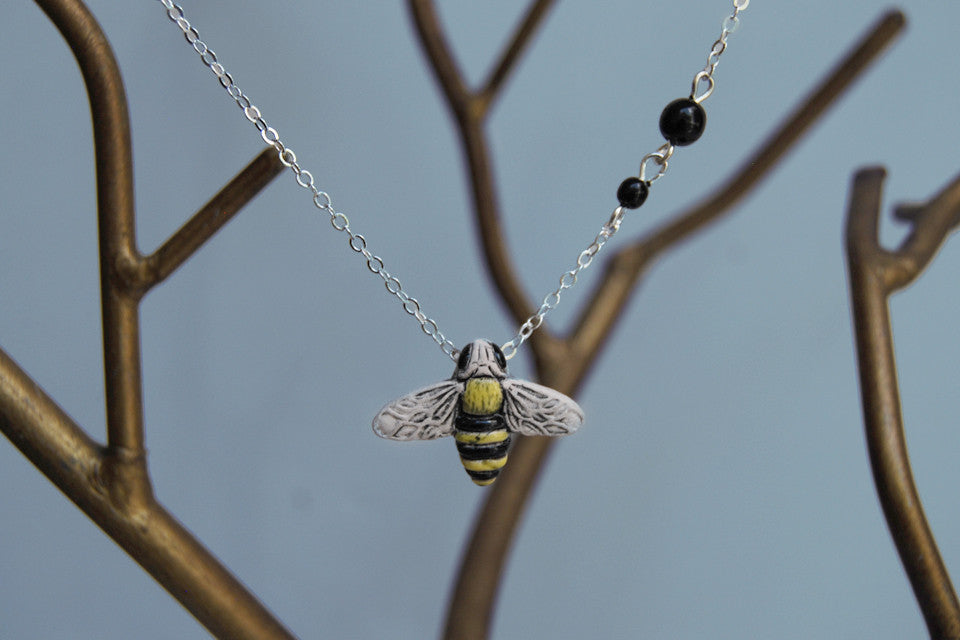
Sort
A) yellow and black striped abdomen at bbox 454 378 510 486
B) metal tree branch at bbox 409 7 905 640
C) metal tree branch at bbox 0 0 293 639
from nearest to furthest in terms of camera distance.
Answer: metal tree branch at bbox 0 0 293 639 < yellow and black striped abdomen at bbox 454 378 510 486 < metal tree branch at bbox 409 7 905 640

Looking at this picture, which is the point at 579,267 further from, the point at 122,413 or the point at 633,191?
the point at 122,413

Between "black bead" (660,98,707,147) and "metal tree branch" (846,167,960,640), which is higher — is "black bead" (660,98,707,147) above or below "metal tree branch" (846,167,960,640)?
above

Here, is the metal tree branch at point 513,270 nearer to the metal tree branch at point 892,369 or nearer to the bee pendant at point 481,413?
the bee pendant at point 481,413

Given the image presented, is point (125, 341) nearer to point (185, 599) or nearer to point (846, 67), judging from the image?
point (185, 599)

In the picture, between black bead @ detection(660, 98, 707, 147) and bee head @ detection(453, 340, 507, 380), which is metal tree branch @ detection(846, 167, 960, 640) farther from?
bee head @ detection(453, 340, 507, 380)

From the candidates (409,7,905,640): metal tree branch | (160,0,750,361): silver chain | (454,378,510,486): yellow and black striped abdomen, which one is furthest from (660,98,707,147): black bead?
(454,378,510,486): yellow and black striped abdomen

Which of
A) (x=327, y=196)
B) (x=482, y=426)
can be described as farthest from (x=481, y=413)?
(x=327, y=196)

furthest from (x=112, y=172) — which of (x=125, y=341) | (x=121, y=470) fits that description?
(x=121, y=470)

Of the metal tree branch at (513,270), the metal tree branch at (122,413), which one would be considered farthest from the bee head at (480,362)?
the metal tree branch at (122,413)
